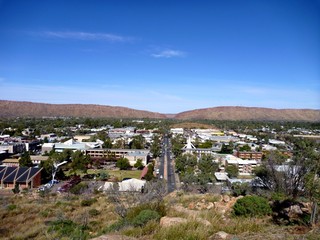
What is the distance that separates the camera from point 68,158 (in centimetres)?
3459

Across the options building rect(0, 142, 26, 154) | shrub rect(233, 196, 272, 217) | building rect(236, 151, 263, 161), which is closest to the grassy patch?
shrub rect(233, 196, 272, 217)

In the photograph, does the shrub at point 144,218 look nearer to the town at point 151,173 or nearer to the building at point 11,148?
the town at point 151,173

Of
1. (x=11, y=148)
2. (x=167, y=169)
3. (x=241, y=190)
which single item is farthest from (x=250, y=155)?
(x=11, y=148)

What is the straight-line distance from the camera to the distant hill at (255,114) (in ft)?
549

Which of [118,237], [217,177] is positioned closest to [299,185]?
[118,237]

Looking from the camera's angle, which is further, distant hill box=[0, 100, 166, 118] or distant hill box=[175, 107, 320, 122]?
distant hill box=[175, 107, 320, 122]

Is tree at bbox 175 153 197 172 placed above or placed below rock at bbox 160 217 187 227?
below

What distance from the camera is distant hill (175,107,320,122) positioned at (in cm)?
16748

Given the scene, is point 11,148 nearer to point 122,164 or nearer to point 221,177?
point 122,164

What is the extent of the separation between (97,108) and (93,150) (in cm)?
13895

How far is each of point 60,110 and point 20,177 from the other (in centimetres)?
15059

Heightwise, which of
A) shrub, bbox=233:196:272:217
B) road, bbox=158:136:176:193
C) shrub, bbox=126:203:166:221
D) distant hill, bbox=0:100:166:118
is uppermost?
distant hill, bbox=0:100:166:118

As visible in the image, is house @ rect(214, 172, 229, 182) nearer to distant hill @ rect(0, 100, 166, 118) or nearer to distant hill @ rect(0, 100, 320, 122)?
distant hill @ rect(0, 100, 166, 118)

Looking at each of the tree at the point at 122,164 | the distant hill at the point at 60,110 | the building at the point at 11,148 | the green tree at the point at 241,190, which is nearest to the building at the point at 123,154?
the tree at the point at 122,164
